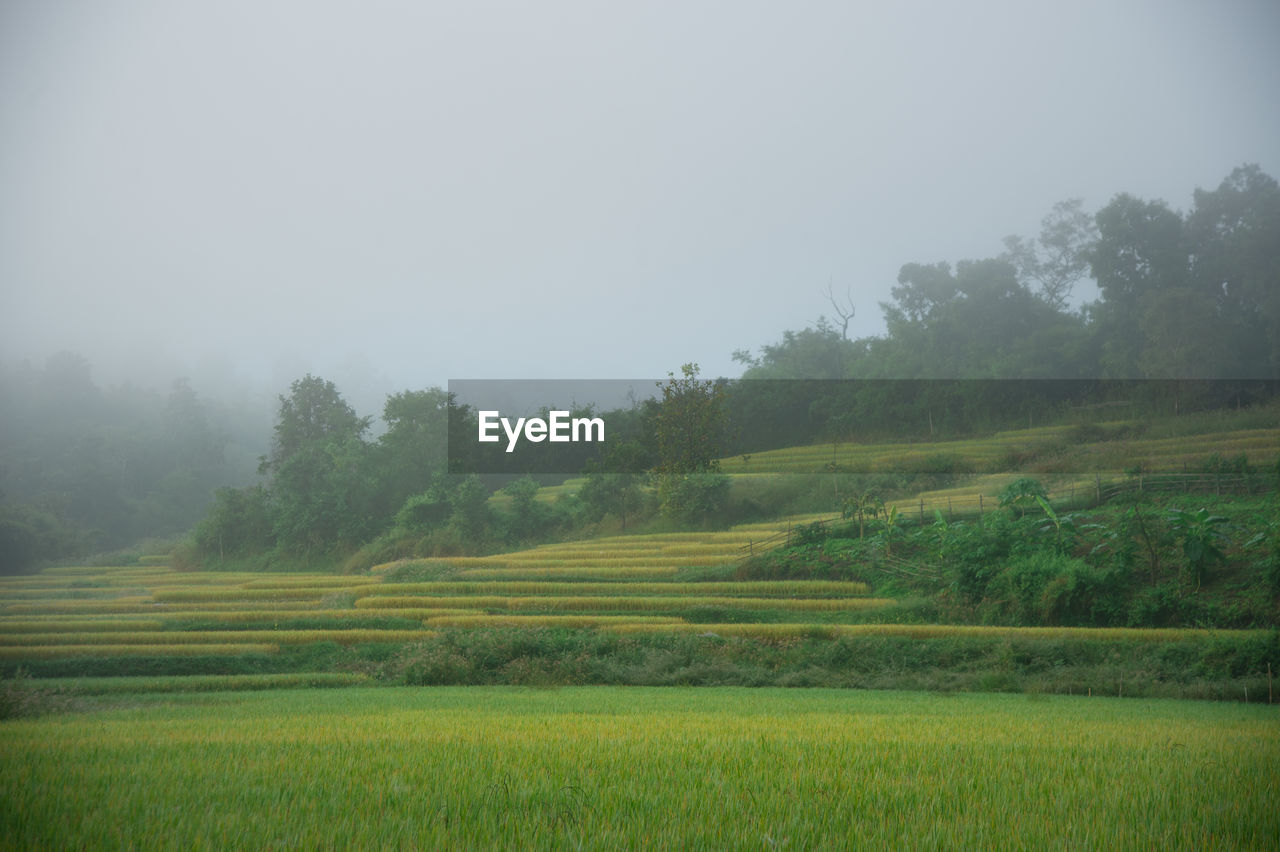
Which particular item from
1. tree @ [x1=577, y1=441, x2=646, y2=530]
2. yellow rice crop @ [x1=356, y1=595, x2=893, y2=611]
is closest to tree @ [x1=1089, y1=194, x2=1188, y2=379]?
yellow rice crop @ [x1=356, y1=595, x2=893, y2=611]

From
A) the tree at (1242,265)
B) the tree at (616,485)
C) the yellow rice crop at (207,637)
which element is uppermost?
the tree at (1242,265)

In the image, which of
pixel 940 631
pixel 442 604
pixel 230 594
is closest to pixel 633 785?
pixel 940 631

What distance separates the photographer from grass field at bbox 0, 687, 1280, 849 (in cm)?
255

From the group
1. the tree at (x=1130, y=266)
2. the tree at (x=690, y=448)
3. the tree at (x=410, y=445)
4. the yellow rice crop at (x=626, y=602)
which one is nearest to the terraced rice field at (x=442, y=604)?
the yellow rice crop at (x=626, y=602)

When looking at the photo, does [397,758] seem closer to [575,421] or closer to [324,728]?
[324,728]

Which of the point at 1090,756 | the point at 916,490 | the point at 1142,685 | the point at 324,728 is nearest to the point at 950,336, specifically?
the point at 916,490

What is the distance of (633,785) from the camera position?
3193 mm

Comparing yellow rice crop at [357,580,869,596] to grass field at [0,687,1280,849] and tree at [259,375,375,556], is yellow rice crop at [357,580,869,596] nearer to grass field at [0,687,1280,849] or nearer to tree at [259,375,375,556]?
tree at [259,375,375,556]

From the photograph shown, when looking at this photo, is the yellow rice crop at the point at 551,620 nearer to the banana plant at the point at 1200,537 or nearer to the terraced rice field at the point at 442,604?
the terraced rice field at the point at 442,604

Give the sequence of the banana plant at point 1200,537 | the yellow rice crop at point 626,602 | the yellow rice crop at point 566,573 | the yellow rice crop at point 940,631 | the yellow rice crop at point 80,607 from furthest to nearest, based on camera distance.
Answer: the yellow rice crop at point 566,573 < the yellow rice crop at point 80,607 < the yellow rice crop at point 626,602 < the banana plant at point 1200,537 < the yellow rice crop at point 940,631
